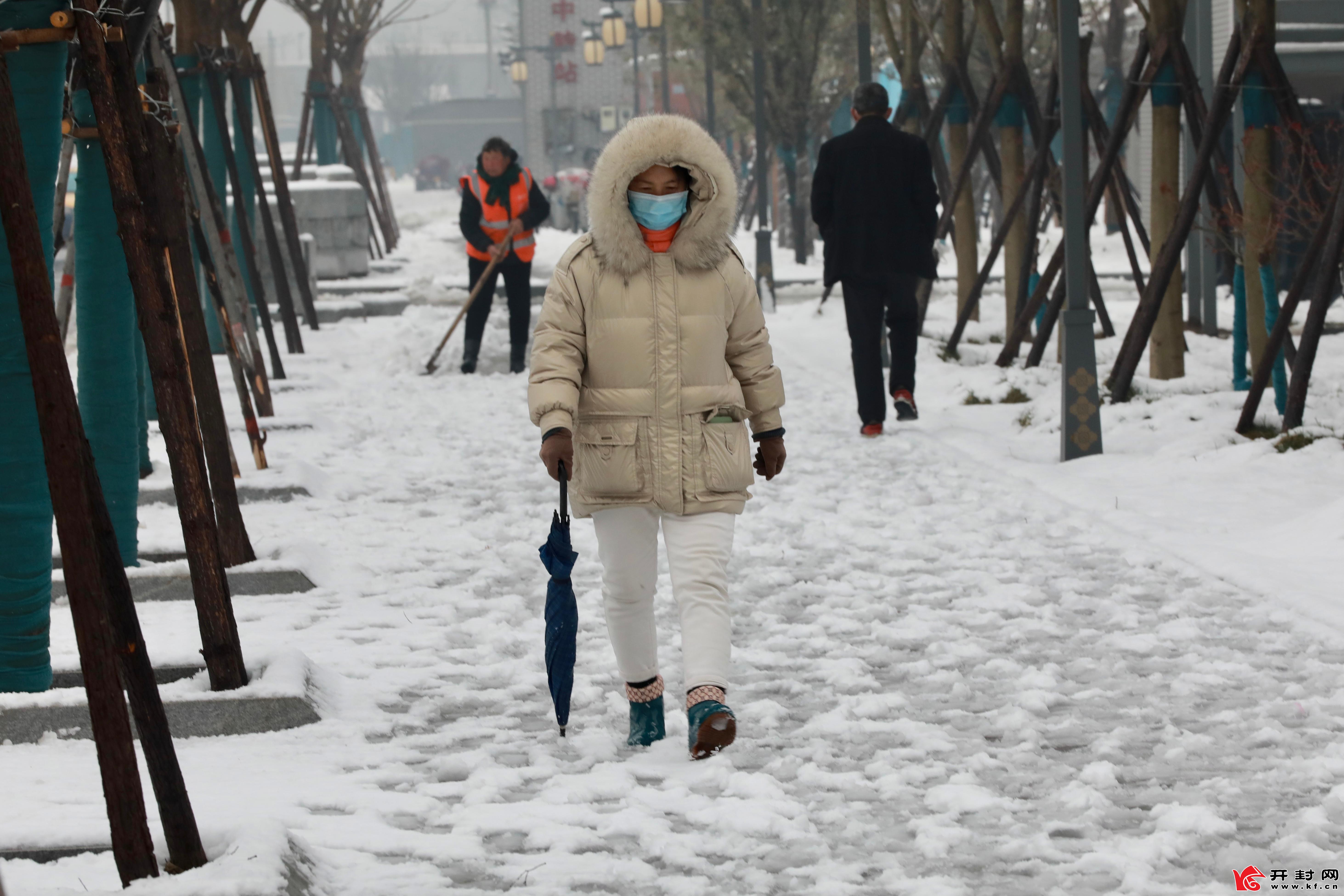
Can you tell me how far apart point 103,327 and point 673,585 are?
244 cm

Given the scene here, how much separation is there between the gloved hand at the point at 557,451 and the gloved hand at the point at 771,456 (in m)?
0.54

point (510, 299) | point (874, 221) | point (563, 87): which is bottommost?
point (510, 299)

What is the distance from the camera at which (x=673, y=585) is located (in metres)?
4.45

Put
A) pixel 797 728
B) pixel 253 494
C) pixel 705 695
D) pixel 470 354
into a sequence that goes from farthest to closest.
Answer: pixel 470 354 < pixel 253 494 < pixel 797 728 < pixel 705 695

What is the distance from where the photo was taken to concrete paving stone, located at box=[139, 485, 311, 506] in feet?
25.3

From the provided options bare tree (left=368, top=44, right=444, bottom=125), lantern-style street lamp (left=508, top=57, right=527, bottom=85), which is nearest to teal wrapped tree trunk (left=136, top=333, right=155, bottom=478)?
lantern-style street lamp (left=508, top=57, right=527, bottom=85)

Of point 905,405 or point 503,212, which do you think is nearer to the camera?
point 905,405

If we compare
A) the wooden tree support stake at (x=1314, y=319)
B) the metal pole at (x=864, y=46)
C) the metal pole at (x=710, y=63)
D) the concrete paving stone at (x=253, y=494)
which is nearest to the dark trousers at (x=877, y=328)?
the wooden tree support stake at (x=1314, y=319)

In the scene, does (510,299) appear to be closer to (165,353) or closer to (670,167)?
(165,353)

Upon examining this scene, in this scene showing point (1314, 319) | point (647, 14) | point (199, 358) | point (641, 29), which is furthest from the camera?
point (641, 29)

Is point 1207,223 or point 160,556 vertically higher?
point 1207,223

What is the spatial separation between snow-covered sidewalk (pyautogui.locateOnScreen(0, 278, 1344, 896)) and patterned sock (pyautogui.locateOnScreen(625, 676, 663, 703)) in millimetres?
136

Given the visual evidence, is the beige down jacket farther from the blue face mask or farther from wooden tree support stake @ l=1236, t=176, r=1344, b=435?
wooden tree support stake @ l=1236, t=176, r=1344, b=435

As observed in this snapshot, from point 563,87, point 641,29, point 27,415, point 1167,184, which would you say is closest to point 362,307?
point 1167,184
